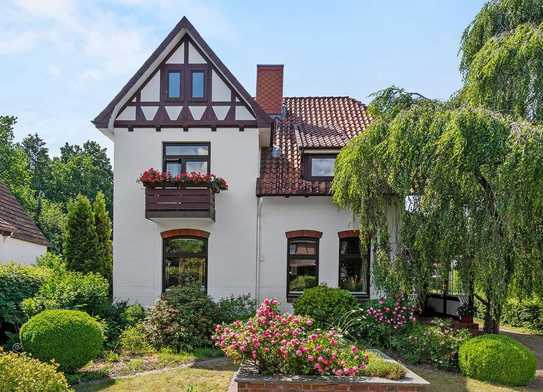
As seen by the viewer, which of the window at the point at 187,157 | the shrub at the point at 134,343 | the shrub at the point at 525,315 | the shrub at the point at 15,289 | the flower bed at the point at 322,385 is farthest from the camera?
the shrub at the point at 525,315

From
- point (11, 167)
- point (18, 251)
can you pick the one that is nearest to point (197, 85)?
point (18, 251)

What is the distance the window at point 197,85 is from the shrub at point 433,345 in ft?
28.9

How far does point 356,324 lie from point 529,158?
5.58 meters

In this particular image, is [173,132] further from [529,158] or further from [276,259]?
[529,158]

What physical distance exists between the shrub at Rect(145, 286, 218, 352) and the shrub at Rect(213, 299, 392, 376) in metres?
3.28

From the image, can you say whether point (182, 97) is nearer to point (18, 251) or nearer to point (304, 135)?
point (304, 135)

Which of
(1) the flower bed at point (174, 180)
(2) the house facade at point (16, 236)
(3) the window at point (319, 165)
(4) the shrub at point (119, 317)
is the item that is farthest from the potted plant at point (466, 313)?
(2) the house facade at point (16, 236)

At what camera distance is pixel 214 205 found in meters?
14.0

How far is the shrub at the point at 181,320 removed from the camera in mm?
11383

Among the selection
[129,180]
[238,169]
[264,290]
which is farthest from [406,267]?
[129,180]

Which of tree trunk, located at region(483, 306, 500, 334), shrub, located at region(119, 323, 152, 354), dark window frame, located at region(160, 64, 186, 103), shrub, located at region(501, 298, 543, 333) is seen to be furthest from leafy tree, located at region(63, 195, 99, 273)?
shrub, located at region(501, 298, 543, 333)

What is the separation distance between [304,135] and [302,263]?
4.11 m

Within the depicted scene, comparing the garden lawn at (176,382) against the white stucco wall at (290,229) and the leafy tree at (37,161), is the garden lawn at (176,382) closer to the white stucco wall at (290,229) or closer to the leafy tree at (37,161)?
the white stucco wall at (290,229)

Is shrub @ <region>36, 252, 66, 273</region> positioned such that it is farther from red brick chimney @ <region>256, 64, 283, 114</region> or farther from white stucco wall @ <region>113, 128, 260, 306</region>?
red brick chimney @ <region>256, 64, 283, 114</region>
